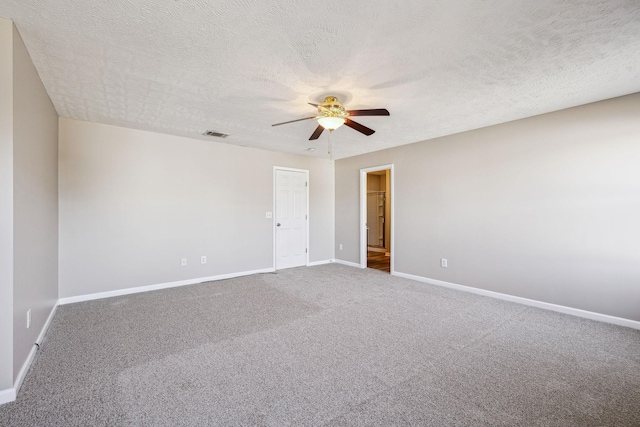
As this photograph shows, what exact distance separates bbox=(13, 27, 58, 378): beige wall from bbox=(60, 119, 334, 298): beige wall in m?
0.47

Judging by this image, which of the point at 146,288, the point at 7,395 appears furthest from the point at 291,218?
the point at 7,395

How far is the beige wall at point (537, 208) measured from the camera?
9.81 feet

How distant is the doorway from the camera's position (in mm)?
5668

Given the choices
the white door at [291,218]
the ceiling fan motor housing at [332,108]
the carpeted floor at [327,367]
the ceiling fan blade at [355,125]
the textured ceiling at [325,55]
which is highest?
the textured ceiling at [325,55]

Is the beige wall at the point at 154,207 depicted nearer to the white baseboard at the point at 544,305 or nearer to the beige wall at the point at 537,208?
the beige wall at the point at 537,208

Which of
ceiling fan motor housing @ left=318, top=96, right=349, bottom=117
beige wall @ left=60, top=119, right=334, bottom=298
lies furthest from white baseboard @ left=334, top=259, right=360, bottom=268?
ceiling fan motor housing @ left=318, top=96, right=349, bottom=117

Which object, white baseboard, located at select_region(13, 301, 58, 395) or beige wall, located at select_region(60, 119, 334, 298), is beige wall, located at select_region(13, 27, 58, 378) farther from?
beige wall, located at select_region(60, 119, 334, 298)

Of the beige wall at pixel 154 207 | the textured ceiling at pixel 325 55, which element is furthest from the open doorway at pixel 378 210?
the textured ceiling at pixel 325 55

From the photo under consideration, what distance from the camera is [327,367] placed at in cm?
218

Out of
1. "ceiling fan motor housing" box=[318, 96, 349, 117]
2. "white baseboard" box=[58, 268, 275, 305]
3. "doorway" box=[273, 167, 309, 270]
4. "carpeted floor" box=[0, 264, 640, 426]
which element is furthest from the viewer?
"doorway" box=[273, 167, 309, 270]

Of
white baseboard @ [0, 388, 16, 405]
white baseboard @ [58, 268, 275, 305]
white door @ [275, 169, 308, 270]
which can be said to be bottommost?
white baseboard @ [0, 388, 16, 405]

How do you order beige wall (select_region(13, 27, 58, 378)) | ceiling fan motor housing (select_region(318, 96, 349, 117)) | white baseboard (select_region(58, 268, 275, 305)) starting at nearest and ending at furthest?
beige wall (select_region(13, 27, 58, 378)) → ceiling fan motor housing (select_region(318, 96, 349, 117)) → white baseboard (select_region(58, 268, 275, 305))

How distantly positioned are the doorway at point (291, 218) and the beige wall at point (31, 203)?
3290 mm

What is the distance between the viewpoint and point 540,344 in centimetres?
259
